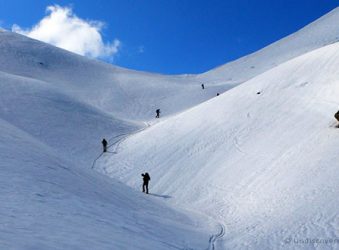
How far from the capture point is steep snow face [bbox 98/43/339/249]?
734 inches

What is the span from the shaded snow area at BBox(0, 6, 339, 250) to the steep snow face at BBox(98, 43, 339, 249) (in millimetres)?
87

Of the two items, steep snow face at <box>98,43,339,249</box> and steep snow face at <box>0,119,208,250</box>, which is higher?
steep snow face at <box>98,43,339,249</box>

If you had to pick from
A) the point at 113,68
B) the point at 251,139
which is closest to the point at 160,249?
the point at 251,139

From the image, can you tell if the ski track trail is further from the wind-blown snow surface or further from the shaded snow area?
the wind-blown snow surface

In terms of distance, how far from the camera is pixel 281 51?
125 meters

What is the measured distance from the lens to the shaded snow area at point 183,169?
47.2ft

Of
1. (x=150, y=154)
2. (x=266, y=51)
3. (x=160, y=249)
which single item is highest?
(x=266, y=51)

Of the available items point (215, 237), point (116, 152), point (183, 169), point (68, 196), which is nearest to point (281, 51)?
point (116, 152)

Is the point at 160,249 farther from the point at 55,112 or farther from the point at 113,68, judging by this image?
the point at 113,68

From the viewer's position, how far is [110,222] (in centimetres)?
1502

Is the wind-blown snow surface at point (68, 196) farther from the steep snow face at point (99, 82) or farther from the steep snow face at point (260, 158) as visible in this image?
the steep snow face at point (99, 82)

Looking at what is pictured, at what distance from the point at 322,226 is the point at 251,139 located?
1499cm

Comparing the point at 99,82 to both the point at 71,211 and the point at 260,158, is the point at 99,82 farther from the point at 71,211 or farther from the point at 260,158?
the point at 71,211

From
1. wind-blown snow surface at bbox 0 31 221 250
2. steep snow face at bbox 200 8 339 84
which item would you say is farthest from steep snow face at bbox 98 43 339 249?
steep snow face at bbox 200 8 339 84
